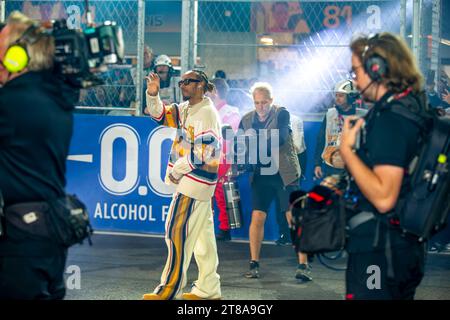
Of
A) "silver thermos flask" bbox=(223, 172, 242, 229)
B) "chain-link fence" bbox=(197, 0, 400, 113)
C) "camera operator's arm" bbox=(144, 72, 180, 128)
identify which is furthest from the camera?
"chain-link fence" bbox=(197, 0, 400, 113)

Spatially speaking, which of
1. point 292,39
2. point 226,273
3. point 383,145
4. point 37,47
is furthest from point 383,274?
point 292,39

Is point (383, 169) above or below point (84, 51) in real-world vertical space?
below

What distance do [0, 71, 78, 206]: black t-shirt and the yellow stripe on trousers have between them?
297cm

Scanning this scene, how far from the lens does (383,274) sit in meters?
4.11

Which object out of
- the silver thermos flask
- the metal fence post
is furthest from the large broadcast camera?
the metal fence post

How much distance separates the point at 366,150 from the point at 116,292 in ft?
13.1

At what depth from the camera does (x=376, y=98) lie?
13.9ft

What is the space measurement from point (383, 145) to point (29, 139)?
67.7 inches

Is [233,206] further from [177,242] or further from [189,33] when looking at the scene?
[189,33]

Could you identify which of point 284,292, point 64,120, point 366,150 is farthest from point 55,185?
point 284,292

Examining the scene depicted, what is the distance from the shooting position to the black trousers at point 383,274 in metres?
4.11

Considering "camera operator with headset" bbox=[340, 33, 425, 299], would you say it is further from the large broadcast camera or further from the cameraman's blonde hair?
the cameraman's blonde hair

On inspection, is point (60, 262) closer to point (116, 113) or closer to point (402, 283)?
point (402, 283)

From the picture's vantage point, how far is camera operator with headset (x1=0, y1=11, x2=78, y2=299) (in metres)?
3.90
